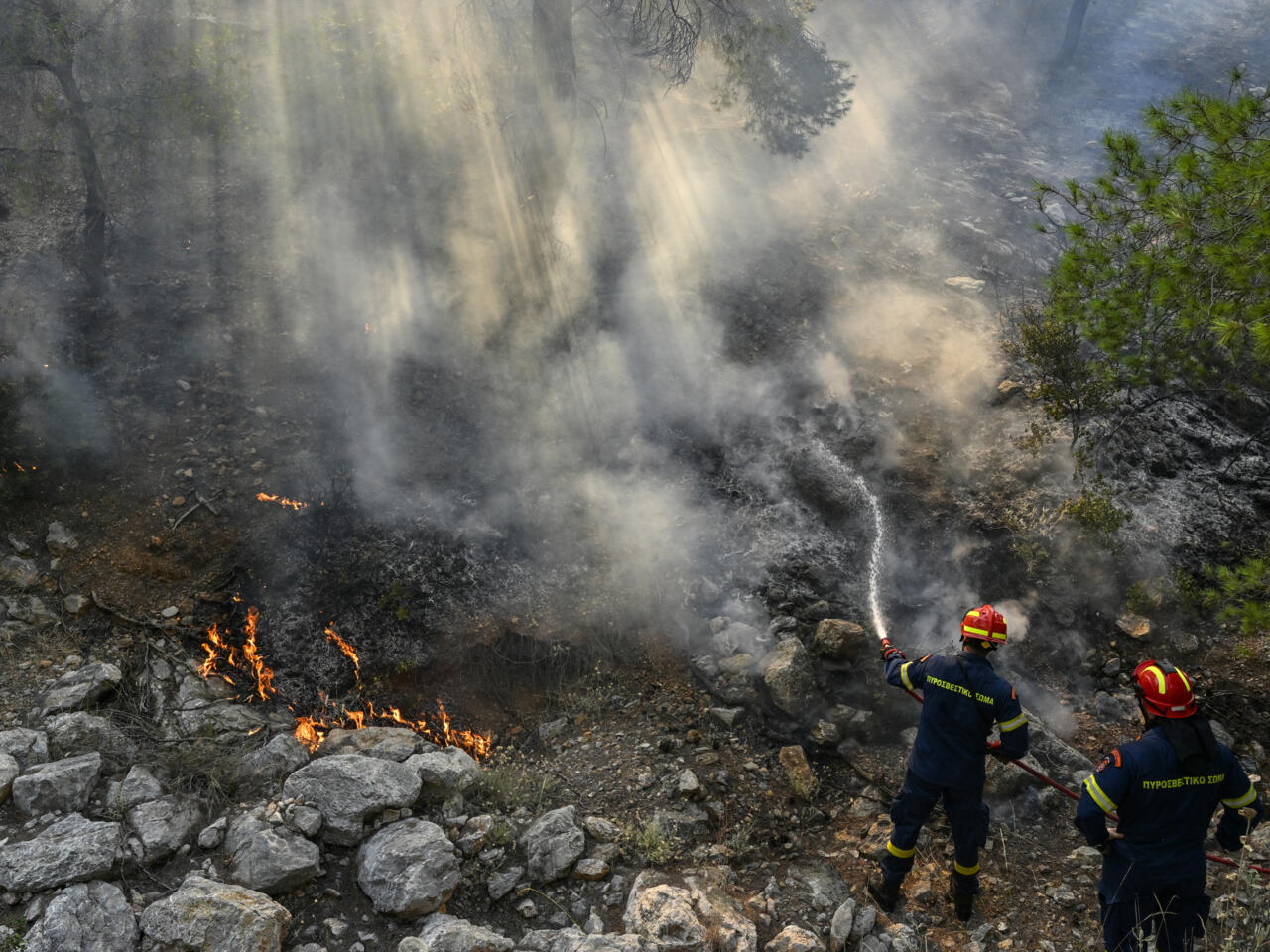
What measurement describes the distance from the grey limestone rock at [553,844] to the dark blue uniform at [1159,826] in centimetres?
258

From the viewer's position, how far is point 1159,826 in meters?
3.38

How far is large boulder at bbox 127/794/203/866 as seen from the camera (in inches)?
146

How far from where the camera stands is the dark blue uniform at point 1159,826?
10.9ft

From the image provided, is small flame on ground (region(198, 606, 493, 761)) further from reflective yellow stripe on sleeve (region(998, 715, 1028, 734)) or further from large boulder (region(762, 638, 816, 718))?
reflective yellow stripe on sleeve (region(998, 715, 1028, 734))

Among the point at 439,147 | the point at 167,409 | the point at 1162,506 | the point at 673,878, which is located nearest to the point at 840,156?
the point at 439,147

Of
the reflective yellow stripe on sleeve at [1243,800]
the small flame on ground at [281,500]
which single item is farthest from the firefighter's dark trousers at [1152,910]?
the small flame on ground at [281,500]

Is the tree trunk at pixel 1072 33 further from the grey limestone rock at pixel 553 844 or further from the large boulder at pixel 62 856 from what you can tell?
the large boulder at pixel 62 856

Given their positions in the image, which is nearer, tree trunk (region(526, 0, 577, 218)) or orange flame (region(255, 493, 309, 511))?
orange flame (region(255, 493, 309, 511))

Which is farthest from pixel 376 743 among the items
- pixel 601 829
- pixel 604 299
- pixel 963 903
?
pixel 604 299

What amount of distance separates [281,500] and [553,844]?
164 inches

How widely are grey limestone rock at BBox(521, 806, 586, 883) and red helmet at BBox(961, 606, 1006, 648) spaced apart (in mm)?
2454

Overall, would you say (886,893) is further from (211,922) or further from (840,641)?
(211,922)

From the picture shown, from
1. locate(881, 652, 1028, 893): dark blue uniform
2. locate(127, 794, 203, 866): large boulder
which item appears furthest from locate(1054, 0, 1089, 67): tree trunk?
locate(127, 794, 203, 866): large boulder

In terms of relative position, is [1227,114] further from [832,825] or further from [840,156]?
[840,156]
